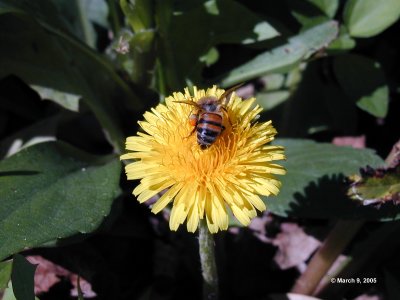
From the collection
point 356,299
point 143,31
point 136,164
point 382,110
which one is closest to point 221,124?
point 136,164

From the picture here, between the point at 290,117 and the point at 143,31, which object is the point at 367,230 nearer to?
the point at 290,117

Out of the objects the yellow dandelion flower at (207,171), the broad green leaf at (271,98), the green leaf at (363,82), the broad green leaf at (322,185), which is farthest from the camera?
the broad green leaf at (271,98)

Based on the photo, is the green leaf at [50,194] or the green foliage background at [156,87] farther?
the green foliage background at [156,87]

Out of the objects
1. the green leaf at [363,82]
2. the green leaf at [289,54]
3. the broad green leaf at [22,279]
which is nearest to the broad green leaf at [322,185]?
the green leaf at [363,82]

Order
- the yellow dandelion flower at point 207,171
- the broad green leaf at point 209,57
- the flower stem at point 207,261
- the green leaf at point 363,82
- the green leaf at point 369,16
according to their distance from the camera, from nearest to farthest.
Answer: the yellow dandelion flower at point 207,171 < the flower stem at point 207,261 < the green leaf at point 369,16 < the green leaf at point 363,82 < the broad green leaf at point 209,57

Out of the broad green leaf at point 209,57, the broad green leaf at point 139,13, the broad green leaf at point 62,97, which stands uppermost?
the broad green leaf at point 209,57

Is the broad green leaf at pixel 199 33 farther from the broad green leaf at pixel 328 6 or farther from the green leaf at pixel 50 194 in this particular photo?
the green leaf at pixel 50 194

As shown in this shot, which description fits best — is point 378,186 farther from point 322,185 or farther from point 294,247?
point 294,247
